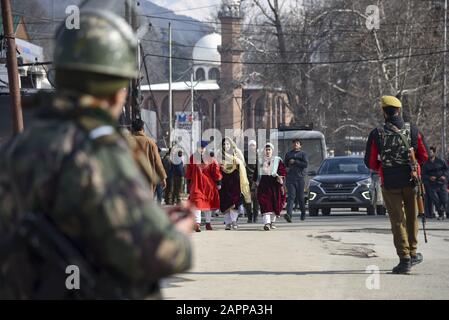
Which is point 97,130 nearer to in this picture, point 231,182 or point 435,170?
point 231,182

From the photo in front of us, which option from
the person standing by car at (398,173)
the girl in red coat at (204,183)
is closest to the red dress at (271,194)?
the girl in red coat at (204,183)

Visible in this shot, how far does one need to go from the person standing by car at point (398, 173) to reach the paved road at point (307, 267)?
13.6 inches

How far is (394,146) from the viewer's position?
1213cm

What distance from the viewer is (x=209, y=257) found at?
14.6 meters

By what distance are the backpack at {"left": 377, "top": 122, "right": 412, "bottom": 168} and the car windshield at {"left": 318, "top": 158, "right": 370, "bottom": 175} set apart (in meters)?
16.9

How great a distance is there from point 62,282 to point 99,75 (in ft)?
2.14

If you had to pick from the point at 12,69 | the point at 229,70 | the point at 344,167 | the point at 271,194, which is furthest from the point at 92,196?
the point at 229,70

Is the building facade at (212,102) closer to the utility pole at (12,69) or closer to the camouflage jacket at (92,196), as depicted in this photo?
the utility pole at (12,69)

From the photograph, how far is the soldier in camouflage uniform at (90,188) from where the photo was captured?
3266 mm

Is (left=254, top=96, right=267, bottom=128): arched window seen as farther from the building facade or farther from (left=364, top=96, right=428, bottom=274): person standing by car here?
(left=364, top=96, right=428, bottom=274): person standing by car

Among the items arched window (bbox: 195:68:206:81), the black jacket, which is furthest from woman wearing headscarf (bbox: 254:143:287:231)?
arched window (bbox: 195:68:206:81)
